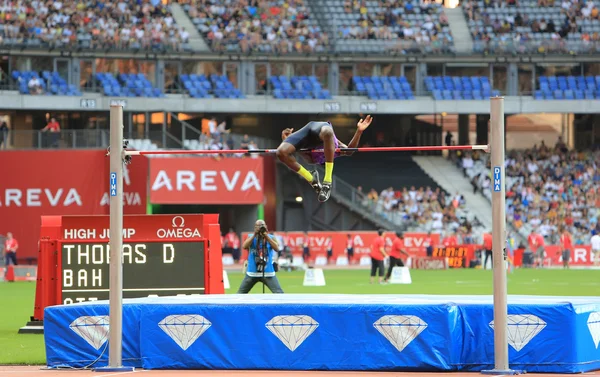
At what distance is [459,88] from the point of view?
176 feet

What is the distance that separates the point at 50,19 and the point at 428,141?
19.9m

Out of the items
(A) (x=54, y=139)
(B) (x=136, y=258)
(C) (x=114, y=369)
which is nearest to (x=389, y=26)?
(A) (x=54, y=139)

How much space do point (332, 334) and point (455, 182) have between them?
4017 cm

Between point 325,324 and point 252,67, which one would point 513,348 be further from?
point 252,67

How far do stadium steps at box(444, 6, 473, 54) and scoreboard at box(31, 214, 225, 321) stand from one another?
38.0 m

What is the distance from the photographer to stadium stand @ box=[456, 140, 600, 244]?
158ft

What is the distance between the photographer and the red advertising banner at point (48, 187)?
146 ft

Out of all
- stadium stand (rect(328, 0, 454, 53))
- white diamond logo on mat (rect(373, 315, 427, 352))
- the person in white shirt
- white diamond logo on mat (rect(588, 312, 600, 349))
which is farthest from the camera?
stadium stand (rect(328, 0, 454, 53))

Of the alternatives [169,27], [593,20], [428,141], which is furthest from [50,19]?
[593,20]

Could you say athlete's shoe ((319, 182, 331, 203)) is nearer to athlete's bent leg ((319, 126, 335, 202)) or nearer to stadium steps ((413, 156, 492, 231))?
athlete's bent leg ((319, 126, 335, 202))

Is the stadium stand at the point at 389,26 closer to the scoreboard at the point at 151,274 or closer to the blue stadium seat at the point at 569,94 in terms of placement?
the blue stadium seat at the point at 569,94

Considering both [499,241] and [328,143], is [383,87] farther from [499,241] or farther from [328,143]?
[328,143]

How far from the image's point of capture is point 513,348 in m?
12.6

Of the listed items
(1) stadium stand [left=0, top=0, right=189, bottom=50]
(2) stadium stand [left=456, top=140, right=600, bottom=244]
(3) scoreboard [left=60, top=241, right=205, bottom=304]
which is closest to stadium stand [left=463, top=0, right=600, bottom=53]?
(2) stadium stand [left=456, top=140, right=600, bottom=244]
